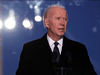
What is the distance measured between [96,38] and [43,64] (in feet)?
3.06

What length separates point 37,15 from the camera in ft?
6.16

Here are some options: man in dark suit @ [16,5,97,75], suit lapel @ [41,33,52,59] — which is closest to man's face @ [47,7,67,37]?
man in dark suit @ [16,5,97,75]

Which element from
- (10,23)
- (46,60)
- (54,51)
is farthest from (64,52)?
(10,23)

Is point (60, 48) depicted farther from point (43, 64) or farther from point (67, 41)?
point (43, 64)

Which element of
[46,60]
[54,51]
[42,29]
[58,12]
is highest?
[58,12]

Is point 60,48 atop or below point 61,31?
below

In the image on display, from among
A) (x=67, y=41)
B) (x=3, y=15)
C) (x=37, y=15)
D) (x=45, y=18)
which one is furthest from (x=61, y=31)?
(x=3, y=15)

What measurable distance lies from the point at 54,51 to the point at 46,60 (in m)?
0.15

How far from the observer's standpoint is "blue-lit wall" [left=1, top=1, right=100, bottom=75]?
1.83 m

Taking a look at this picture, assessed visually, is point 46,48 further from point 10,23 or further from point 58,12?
point 10,23

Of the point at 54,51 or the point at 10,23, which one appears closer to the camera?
the point at 54,51

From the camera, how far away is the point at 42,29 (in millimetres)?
1864

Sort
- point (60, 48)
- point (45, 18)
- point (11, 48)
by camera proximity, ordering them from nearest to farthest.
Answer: point (60, 48) < point (45, 18) < point (11, 48)

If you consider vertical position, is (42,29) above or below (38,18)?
below
